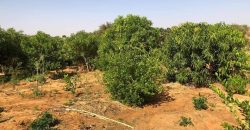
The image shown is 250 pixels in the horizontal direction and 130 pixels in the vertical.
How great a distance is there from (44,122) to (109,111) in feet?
11.9

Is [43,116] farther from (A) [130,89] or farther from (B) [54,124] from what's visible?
(A) [130,89]

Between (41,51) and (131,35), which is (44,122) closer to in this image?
(41,51)

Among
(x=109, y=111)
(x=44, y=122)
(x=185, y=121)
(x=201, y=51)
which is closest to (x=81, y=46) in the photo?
(x=201, y=51)

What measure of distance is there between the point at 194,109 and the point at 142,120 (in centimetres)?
308

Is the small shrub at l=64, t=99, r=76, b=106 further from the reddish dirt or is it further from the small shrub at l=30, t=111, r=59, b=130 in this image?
the small shrub at l=30, t=111, r=59, b=130

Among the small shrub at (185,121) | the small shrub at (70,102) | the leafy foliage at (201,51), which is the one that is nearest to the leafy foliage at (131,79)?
the small shrub at (70,102)

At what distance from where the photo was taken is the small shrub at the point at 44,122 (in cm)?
1296

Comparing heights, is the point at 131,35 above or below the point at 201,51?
above

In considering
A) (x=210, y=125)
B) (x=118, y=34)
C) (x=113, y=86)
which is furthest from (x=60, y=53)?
(x=210, y=125)

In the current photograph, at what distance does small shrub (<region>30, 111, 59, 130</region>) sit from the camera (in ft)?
42.5

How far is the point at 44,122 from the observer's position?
13.1 metres

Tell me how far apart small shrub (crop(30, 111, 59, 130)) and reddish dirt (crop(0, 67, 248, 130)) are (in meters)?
0.31

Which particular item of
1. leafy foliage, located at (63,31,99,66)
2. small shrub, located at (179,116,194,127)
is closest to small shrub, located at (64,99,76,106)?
small shrub, located at (179,116,194,127)

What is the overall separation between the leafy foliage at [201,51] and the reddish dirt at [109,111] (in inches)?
42.3
